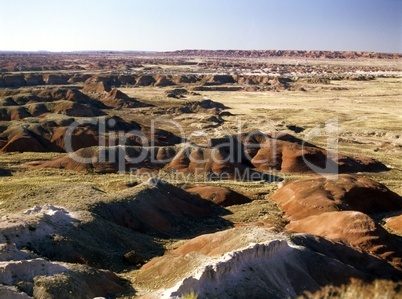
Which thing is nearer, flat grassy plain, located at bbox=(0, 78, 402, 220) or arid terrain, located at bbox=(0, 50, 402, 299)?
arid terrain, located at bbox=(0, 50, 402, 299)

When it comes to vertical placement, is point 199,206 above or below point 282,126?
below

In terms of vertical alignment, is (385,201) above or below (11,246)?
below

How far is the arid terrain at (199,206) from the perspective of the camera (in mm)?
16109

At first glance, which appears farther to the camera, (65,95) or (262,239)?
(65,95)

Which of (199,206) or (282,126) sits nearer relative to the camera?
(199,206)

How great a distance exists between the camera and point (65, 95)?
8425 cm

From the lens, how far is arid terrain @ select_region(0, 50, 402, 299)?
16109mm

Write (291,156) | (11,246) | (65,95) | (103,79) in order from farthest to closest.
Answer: (103,79)
(65,95)
(291,156)
(11,246)

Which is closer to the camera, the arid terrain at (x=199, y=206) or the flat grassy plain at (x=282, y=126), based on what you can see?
the arid terrain at (x=199, y=206)

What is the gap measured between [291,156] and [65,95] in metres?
52.7

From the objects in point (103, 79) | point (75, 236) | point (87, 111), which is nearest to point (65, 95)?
point (87, 111)

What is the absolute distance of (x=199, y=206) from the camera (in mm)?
32125

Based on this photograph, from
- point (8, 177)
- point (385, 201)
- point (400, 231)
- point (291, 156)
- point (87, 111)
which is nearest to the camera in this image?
point (400, 231)

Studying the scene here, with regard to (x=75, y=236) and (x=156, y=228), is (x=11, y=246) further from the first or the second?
(x=156, y=228)
